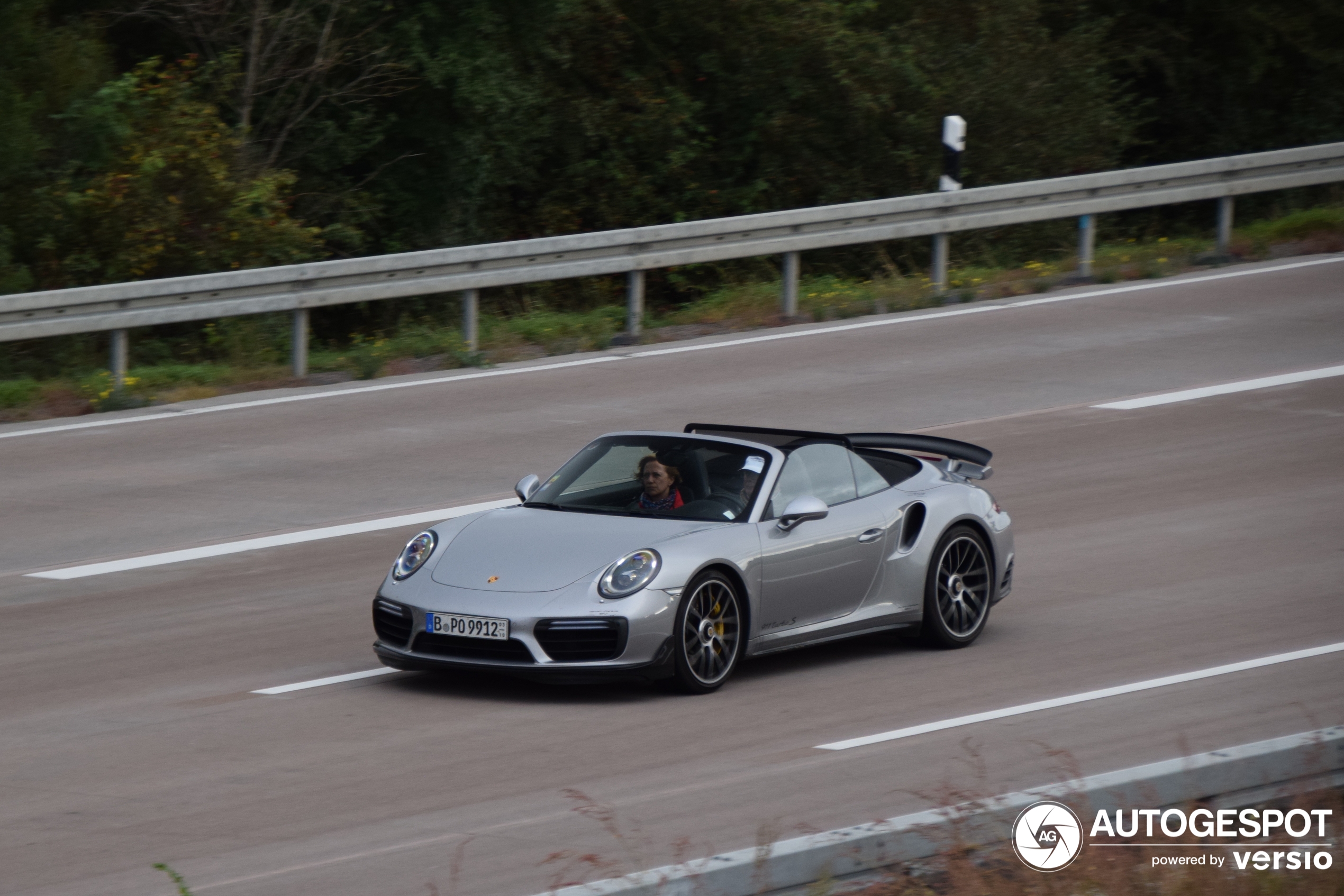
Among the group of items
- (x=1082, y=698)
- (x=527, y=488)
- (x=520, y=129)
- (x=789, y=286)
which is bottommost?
(x=1082, y=698)

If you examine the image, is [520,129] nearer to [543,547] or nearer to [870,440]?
[870,440]

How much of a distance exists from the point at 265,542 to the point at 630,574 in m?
4.41

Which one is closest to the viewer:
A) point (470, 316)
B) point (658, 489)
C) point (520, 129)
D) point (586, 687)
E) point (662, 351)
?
point (586, 687)

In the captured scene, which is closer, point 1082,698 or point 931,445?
point 1082,698

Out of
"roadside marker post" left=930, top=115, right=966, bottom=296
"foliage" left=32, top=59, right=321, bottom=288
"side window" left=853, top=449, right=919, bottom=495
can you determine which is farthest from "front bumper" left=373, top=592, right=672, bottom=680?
"roadside marker post" left=930, top=115, right=966, bottom=296

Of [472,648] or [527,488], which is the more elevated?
[527,488]

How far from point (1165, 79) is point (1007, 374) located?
1600 cm

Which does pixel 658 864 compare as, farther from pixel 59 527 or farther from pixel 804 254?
pixel 804 254

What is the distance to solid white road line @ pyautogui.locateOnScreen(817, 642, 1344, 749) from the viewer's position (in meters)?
8.55

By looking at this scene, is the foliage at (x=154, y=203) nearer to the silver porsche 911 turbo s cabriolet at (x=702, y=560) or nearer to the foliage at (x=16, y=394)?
the foliage at (x=16, y=394)

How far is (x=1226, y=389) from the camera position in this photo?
17.5 metres

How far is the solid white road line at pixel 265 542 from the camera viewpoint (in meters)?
12.1
